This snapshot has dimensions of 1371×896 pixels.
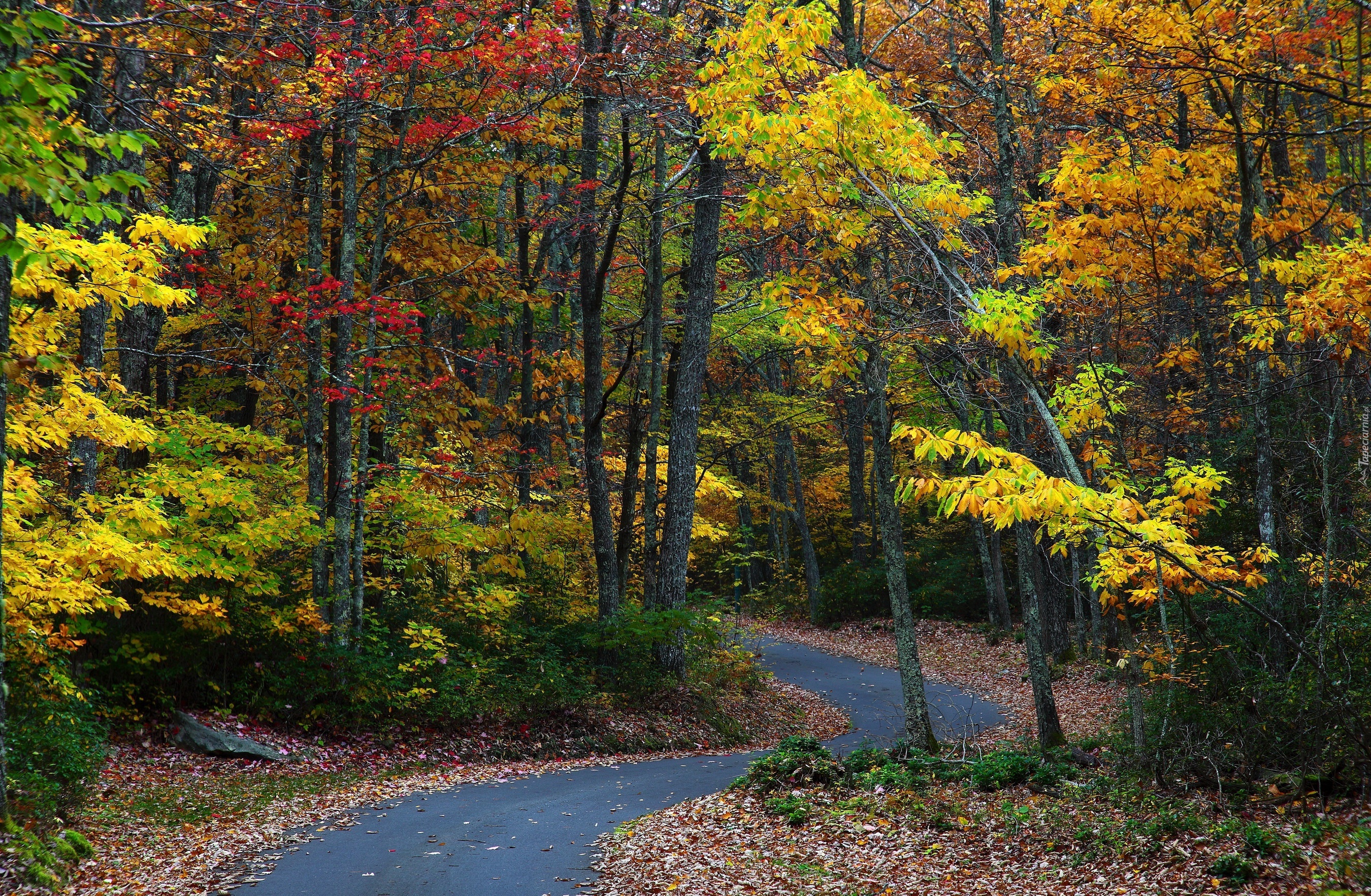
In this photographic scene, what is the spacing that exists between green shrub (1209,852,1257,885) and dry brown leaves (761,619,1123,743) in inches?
274

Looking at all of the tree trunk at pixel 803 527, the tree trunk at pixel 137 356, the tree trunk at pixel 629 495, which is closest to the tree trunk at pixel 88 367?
the tree trunk at pixel 137 356

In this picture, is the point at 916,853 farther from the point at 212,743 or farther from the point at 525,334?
the point at 525,334

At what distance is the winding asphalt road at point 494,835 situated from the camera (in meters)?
6.91

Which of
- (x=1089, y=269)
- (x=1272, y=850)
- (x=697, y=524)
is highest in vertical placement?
(x=1089, y=269)

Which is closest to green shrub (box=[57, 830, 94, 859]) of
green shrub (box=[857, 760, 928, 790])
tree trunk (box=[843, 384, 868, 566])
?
green shrub (box=[857, 760, 928, 790])

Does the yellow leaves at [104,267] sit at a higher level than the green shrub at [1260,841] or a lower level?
higher

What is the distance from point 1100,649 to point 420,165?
1740 cm

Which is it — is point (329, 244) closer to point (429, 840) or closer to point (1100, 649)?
point (429, 840)

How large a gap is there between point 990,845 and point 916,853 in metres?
0.59

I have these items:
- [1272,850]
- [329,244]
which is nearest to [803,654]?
[329,244]

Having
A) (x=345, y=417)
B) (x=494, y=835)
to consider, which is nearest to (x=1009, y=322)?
(x=494, y=835)

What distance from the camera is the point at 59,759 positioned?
7410 mm

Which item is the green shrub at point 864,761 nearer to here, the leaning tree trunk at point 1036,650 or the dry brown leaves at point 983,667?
the leaning tree trunk at point 1036,650

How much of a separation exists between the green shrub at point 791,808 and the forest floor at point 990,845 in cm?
4
